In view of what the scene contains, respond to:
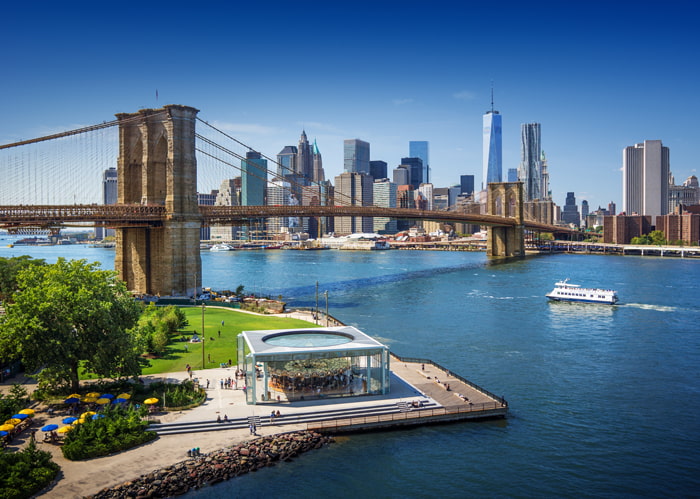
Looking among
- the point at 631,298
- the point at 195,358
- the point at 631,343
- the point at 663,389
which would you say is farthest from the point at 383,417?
the point at 631,298

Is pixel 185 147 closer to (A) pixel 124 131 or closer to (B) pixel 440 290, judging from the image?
(A) pixel 124 131

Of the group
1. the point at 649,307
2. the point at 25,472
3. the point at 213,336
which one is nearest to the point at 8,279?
the point at 213,336

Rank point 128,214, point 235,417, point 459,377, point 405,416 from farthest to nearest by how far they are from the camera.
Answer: point 128,214 < point 459,377 < point 405,416 < point 235,417

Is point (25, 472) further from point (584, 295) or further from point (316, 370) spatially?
point (584, 295)

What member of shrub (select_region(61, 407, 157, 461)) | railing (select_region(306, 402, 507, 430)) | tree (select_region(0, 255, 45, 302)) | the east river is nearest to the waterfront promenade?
railing (select_region(306, 402, 507, 430))

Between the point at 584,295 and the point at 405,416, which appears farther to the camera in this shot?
the point at 584,295

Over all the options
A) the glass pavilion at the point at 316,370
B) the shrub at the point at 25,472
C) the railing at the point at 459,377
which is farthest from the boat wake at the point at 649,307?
the shrub at the point at 25,472

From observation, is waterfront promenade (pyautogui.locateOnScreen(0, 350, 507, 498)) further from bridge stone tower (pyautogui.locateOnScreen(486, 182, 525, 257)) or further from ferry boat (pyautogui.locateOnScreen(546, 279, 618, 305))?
bridge stone tower (pyautogui.locateOnScreen(486, 182, 525, 257))
